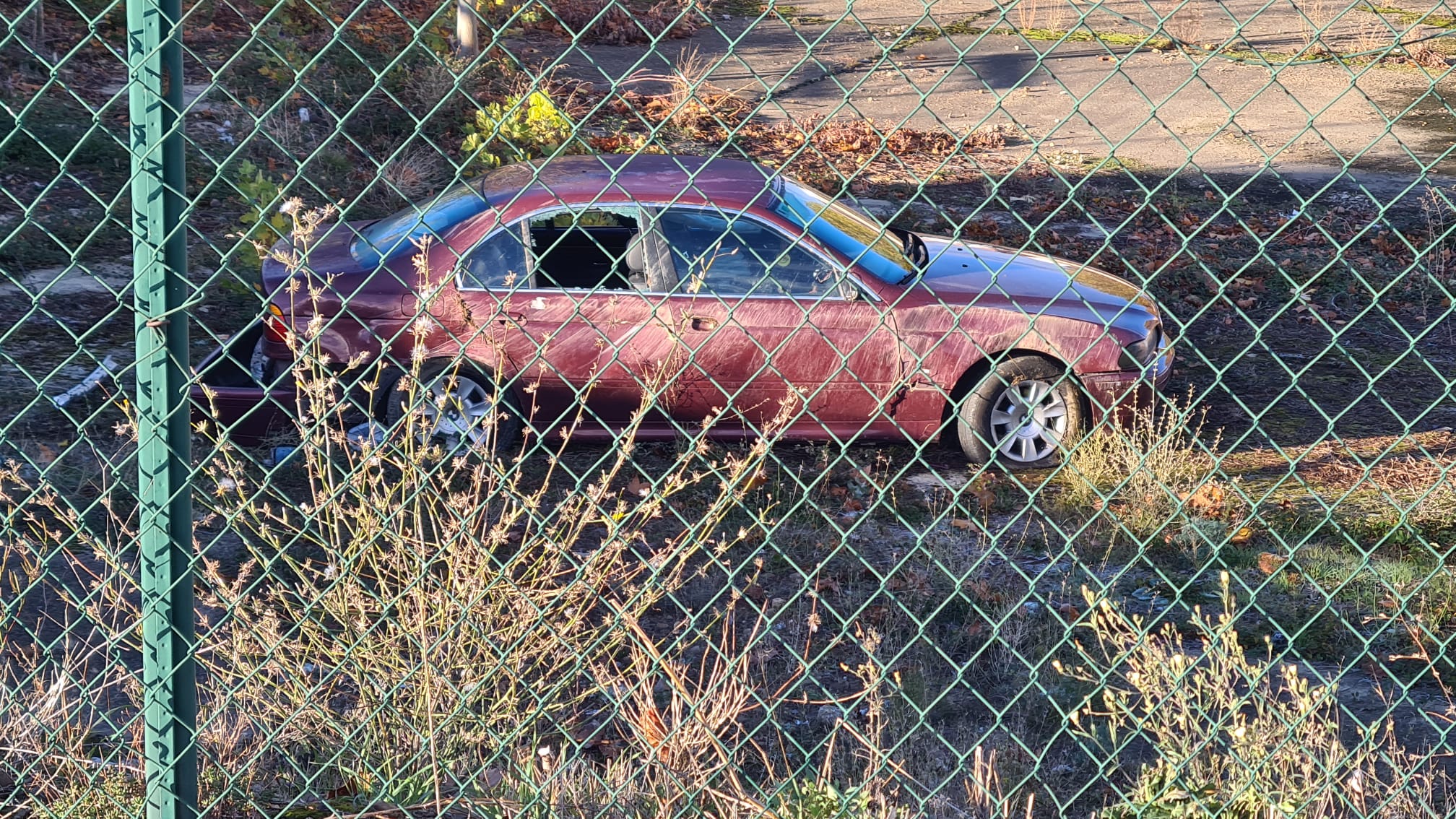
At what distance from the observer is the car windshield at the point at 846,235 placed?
21.8ft

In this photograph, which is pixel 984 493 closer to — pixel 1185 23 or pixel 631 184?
pixel 631 184

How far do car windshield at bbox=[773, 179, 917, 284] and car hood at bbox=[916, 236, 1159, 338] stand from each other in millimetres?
174

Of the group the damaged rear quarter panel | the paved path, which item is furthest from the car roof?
the paved path

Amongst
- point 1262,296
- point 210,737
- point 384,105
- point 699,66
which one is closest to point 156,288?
point 210,737

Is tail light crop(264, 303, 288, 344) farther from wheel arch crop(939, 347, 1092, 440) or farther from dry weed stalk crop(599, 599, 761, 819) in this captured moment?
wheel arch crop(939, 347, 1092, 440)

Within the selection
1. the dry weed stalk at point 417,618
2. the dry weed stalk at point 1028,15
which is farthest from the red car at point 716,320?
the dry weed stalk at point 1028,15

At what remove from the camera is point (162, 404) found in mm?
2529

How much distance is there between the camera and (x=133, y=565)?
519cm

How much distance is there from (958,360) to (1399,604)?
389 centimetres

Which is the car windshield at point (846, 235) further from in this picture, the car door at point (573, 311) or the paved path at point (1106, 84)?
the paved path at point (1106, 84)

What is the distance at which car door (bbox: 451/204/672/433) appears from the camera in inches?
253

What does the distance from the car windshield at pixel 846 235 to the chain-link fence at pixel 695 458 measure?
0.12 feet

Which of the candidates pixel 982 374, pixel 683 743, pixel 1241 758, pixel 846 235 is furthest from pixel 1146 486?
pixel 683 743

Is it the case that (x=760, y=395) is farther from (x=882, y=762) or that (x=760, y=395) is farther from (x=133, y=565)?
(x=882, y=762)
